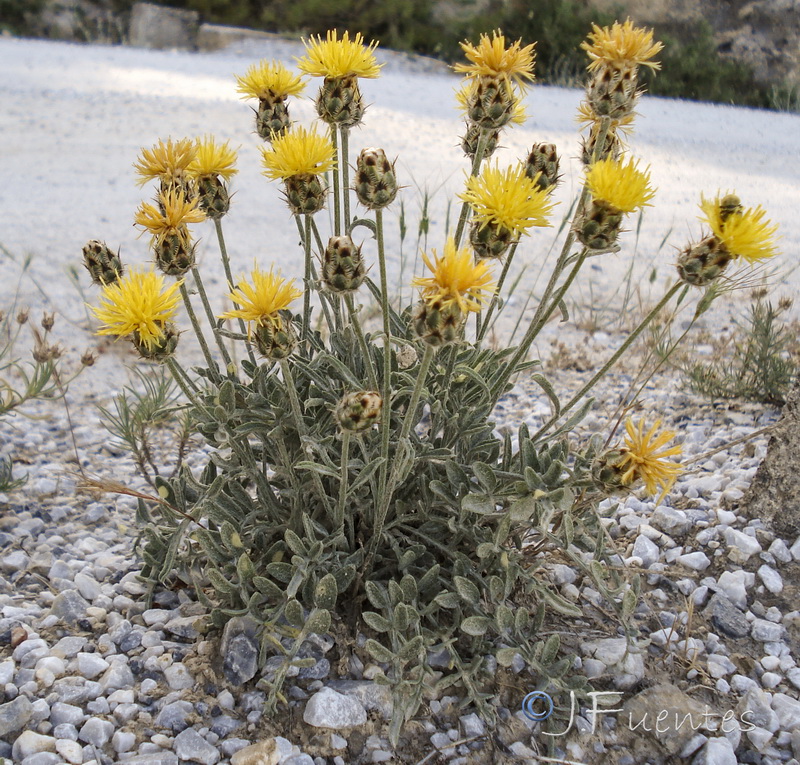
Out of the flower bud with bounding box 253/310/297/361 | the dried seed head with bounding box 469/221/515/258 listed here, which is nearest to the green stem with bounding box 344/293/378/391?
the flower bud with bounding box 253/310/297/361

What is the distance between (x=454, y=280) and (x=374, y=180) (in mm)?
340

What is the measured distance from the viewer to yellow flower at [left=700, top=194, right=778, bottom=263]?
63.4 inches

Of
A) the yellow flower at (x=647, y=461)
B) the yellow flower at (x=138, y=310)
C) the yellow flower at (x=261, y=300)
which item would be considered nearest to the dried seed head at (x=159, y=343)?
the yellow flower at (x=138, y=310)

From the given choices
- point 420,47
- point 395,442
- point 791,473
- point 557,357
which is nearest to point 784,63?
point 420,47

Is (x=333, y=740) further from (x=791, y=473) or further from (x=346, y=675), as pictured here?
(x=791, y=473)

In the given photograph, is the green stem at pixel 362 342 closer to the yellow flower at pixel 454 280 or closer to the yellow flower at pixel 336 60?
the yellow flower at pixel 454 280

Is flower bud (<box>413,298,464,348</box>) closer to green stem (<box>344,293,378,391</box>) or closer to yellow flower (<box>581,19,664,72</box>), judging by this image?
green stem (<box>344,293,378,391</box>)

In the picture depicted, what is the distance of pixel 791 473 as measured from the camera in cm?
240

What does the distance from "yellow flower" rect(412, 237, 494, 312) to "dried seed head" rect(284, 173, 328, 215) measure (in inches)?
16.0

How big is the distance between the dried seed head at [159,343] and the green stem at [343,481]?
0.42 metres

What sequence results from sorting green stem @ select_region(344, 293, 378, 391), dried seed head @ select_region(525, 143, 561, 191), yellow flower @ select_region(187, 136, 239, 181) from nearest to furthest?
green stem @ select_region(344, 293, 378, 391) < dried seed head @ select_region(525, 143, 561, 191) < yellow flower @ select_region(187, 136, 239, 181)

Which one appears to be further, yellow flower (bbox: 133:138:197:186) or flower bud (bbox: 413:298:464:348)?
yellow flower (bbox: 133:138:197:186)

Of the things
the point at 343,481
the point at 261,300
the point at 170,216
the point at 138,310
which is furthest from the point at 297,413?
the point at 170,216

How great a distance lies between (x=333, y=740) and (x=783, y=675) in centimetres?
118
